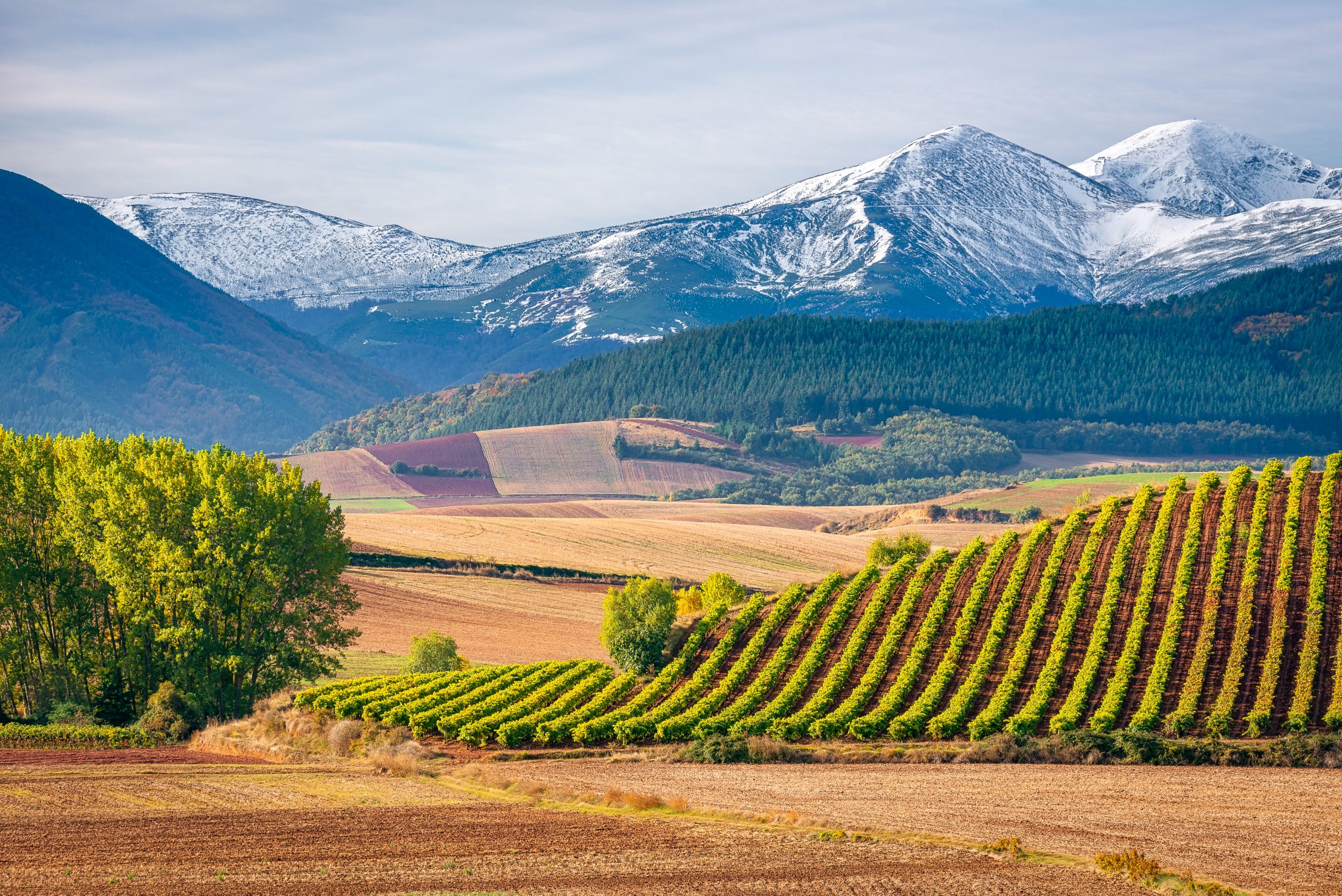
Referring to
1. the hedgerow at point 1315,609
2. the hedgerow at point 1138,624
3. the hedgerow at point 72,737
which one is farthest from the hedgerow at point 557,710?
the hedgerow at point 1315,609

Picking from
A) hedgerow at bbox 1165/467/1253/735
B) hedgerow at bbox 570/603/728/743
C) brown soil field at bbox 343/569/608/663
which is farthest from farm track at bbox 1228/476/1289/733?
brown soil field at bbox 343/569/608/663

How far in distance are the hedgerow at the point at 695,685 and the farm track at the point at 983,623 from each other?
37.1 ft

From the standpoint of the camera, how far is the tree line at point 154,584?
62.4 m

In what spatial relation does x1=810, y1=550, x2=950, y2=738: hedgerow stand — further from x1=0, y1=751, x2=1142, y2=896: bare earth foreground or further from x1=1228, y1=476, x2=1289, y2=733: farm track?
x1=0, y1=751, x2=1142, y2=896: bare earth foreground

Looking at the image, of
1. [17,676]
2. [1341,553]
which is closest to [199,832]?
[17,676]

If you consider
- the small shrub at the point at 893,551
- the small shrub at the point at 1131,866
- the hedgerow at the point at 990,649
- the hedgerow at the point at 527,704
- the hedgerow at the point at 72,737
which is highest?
the small shrub at the point at 893,551

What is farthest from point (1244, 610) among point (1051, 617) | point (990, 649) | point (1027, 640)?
point (990, 649)

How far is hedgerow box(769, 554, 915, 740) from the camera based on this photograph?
5256 cm

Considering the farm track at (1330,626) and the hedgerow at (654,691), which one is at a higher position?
the farm track at (1330,626)

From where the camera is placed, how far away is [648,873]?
32.5 m

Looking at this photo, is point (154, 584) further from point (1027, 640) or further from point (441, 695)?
point (1027, 640)

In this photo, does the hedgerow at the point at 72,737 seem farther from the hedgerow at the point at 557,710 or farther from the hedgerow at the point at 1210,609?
the hedgerow at the point at 1210,609

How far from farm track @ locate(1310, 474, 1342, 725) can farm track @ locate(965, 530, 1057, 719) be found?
12243 mm

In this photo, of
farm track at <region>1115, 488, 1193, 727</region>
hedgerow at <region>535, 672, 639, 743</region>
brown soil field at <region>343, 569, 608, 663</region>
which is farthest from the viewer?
brown soil field at <region>343, 569, 608, 663</region>
